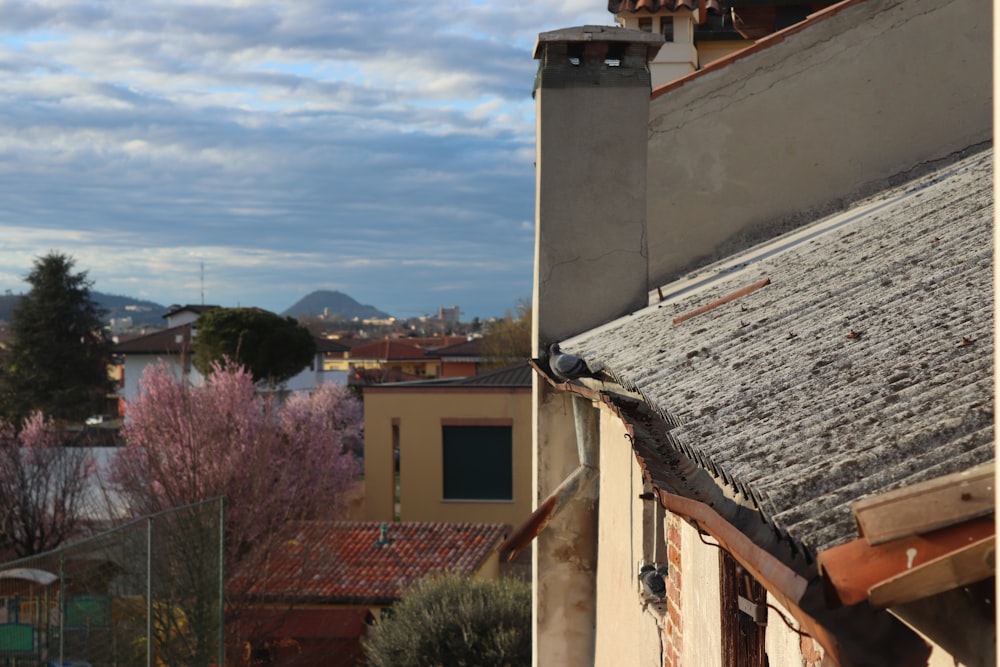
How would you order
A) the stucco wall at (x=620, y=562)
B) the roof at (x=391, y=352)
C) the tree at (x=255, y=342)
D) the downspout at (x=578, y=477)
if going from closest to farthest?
the stucco wall at (x=620, y=562) < the downspout at (x=578, y=477) < the tree at (x=255, y=342) < the roof at (x=391, y=352)

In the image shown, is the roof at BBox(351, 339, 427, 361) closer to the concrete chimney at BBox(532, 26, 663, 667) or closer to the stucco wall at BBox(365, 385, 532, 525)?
the stucco wall at BBox(365, 385, 532, 525)

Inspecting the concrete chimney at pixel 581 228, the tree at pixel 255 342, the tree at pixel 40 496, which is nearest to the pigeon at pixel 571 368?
the concrete chimney at pixel 581 228

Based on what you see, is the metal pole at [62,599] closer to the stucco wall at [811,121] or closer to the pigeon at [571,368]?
the stucco wall at [811,121]

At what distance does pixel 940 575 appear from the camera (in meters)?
1.92

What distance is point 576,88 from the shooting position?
8.59 metres

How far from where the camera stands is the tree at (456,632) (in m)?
14.4

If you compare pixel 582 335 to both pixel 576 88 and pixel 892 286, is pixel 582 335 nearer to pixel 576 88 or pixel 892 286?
pixel 576 88

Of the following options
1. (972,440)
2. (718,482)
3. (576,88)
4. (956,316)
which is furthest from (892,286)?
(576,88)

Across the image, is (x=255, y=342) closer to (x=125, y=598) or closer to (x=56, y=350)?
(x=56, y=350)

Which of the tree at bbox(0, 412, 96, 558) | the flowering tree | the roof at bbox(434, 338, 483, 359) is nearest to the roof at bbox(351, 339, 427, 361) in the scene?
the roof at bbox(434, 338, 483, 359)

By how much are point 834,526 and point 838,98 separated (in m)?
7.58

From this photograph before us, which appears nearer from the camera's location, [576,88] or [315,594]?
[576,88]

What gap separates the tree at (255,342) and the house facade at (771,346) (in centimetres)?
3007

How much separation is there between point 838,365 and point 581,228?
5.06 meters
